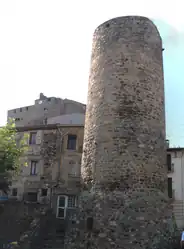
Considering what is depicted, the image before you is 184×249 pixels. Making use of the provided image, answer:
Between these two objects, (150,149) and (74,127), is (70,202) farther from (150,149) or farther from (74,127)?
(150,149)

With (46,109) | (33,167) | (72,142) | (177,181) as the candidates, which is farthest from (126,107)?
(46,109)

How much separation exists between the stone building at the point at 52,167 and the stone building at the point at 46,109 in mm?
10103

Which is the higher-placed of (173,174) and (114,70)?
(114,70)

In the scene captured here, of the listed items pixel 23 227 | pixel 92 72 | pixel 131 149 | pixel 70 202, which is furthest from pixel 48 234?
pixel 92 72

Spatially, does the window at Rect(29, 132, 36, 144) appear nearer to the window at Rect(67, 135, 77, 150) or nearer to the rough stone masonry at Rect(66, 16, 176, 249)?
the window at Rect(67, 135, 77, 150)

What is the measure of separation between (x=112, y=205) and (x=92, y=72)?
258 inches

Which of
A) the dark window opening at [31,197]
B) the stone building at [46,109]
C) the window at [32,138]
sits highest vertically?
the stone building at [46,109]

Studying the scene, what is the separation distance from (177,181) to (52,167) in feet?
27.3

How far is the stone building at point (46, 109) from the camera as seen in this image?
109 ft

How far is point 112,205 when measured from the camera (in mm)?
13258

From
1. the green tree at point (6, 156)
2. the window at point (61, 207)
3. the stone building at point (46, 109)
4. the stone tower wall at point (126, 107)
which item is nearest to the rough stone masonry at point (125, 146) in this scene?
the stone tower wall at point (126, 107)

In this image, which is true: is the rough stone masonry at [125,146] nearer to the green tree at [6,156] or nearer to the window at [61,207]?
the green tree at [6,156]

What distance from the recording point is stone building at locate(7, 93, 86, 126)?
33188mm

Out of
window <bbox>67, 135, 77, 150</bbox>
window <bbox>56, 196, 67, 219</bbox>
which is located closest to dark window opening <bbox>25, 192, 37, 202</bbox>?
window <bbox>56, 196, 67, 219</bbox>
